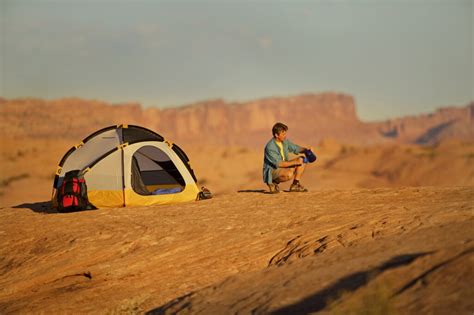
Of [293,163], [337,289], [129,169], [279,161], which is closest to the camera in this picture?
[337,289]

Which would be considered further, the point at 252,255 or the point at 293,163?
the point at 293,163

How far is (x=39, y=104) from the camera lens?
99250 millimetres

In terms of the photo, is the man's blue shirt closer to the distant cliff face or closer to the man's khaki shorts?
the man's khaki shorts

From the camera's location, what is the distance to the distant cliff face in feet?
311

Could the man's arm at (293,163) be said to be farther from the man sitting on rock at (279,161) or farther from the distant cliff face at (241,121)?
the distant cliff face at (241,121)

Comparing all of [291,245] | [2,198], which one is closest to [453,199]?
[291,245]

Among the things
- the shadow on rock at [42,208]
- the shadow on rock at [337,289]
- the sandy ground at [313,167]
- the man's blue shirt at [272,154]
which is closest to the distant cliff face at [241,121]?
the sandy ground at [313,167]

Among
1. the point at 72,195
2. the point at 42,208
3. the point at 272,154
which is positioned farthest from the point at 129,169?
the point at 272,154

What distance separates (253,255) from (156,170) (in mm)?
5921

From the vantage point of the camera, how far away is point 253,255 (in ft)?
32.3

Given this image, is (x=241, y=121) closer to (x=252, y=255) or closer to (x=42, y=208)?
(x=42, y=208)

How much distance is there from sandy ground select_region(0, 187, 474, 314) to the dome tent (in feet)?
2.35

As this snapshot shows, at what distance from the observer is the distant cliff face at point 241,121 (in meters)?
94.8

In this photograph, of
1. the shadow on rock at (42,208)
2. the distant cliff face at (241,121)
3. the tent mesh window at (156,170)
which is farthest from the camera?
the distant cliff face at (241,121)
